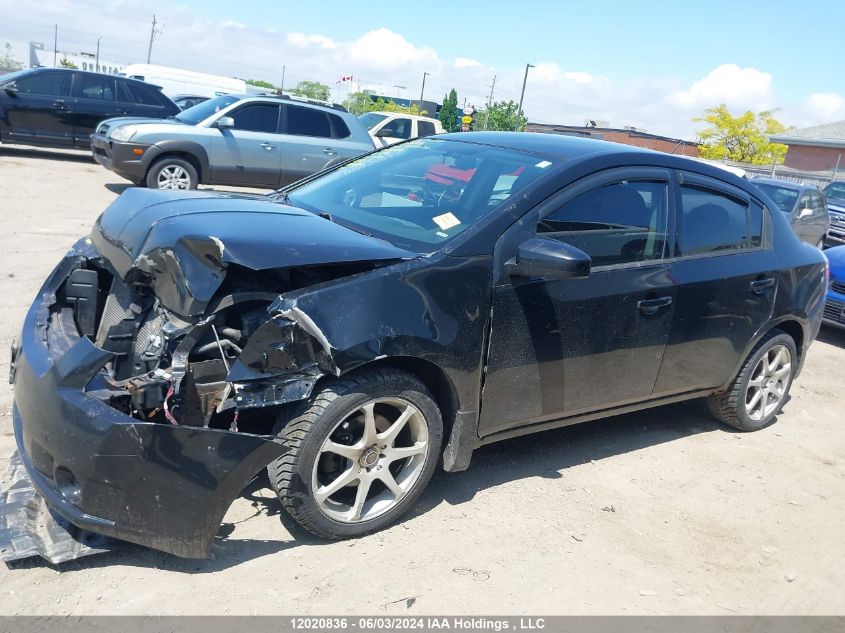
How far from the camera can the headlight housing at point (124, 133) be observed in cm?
1101

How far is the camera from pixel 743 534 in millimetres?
3760

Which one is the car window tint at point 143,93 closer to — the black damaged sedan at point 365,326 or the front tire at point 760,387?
the black damaged sedan at point 365,326

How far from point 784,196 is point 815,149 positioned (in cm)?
3276

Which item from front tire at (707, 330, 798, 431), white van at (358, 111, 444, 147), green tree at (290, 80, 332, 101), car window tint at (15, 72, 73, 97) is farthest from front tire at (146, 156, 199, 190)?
green tree at (290, 80, 332, 101)

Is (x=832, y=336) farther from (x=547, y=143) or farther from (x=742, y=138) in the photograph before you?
(x=742, y=138)

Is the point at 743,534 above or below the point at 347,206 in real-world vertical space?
below

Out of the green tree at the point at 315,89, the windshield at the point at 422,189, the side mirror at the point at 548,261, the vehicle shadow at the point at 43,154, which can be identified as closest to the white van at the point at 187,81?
the vehicle shadow at the point at 43,154

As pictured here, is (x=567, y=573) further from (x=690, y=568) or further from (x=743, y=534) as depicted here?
(x=743, y=534)

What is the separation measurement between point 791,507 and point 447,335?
7.96ft

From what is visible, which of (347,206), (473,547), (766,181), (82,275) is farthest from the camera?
(766,181)

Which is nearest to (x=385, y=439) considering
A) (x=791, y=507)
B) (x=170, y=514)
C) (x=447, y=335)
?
(x=447, y=335)

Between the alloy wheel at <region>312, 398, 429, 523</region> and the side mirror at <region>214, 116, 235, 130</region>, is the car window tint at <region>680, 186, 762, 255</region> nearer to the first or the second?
the alloy wheel at <region>312, 398, 429, 523</region>

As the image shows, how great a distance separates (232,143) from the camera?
11.7 metres
